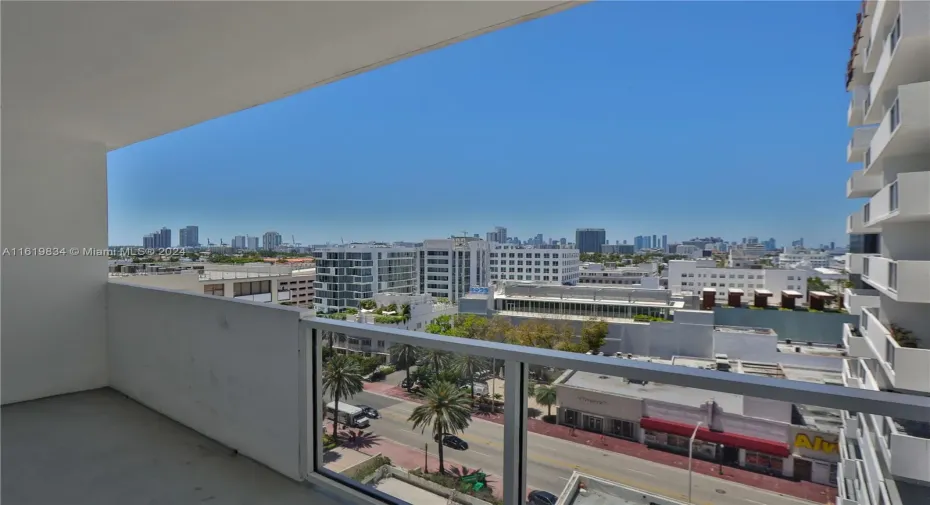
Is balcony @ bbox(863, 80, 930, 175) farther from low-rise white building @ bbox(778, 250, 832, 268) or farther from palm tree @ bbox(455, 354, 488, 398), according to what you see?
palm tree @ bbox(455, 354, 488, 398)

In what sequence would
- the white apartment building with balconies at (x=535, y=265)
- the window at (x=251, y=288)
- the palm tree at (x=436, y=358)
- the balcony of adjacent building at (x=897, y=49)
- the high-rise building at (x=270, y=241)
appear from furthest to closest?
the white apartment building with balconies at (x=535, y=265), the high-rise building at (x=270, y=241), the balcony of adjacent building at (x=897, y=49), the window at (x=251, y=288), the palm tree at (x=436, y=358)

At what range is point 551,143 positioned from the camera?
2961 cm

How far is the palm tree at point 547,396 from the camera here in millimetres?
1299

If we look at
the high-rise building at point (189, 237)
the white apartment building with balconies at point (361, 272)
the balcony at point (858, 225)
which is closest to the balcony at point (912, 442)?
the white apartment building with balconies at point (361, 272)

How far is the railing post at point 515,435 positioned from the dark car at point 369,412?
1.99ft

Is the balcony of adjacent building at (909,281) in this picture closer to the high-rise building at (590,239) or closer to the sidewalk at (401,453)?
the sidewalk at (401,453)

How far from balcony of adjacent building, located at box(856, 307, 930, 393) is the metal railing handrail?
240 inches

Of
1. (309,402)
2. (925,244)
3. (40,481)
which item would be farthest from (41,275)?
(925,244)

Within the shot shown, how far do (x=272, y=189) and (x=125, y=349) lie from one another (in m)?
18.4

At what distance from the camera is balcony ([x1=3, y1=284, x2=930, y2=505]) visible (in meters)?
1.38

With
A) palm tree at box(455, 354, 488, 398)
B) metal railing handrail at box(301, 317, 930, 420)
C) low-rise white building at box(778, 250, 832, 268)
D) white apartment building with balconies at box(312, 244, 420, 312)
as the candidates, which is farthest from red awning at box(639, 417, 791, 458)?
low-rise white building at box(778, 250, 832, 268)

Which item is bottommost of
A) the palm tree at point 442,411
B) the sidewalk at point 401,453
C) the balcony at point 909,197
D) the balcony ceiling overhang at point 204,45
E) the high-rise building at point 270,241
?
the sidewalk at point 401,453

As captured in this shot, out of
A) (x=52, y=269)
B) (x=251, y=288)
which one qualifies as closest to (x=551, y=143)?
(x=251, y=288)

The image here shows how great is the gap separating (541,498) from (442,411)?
44cm
